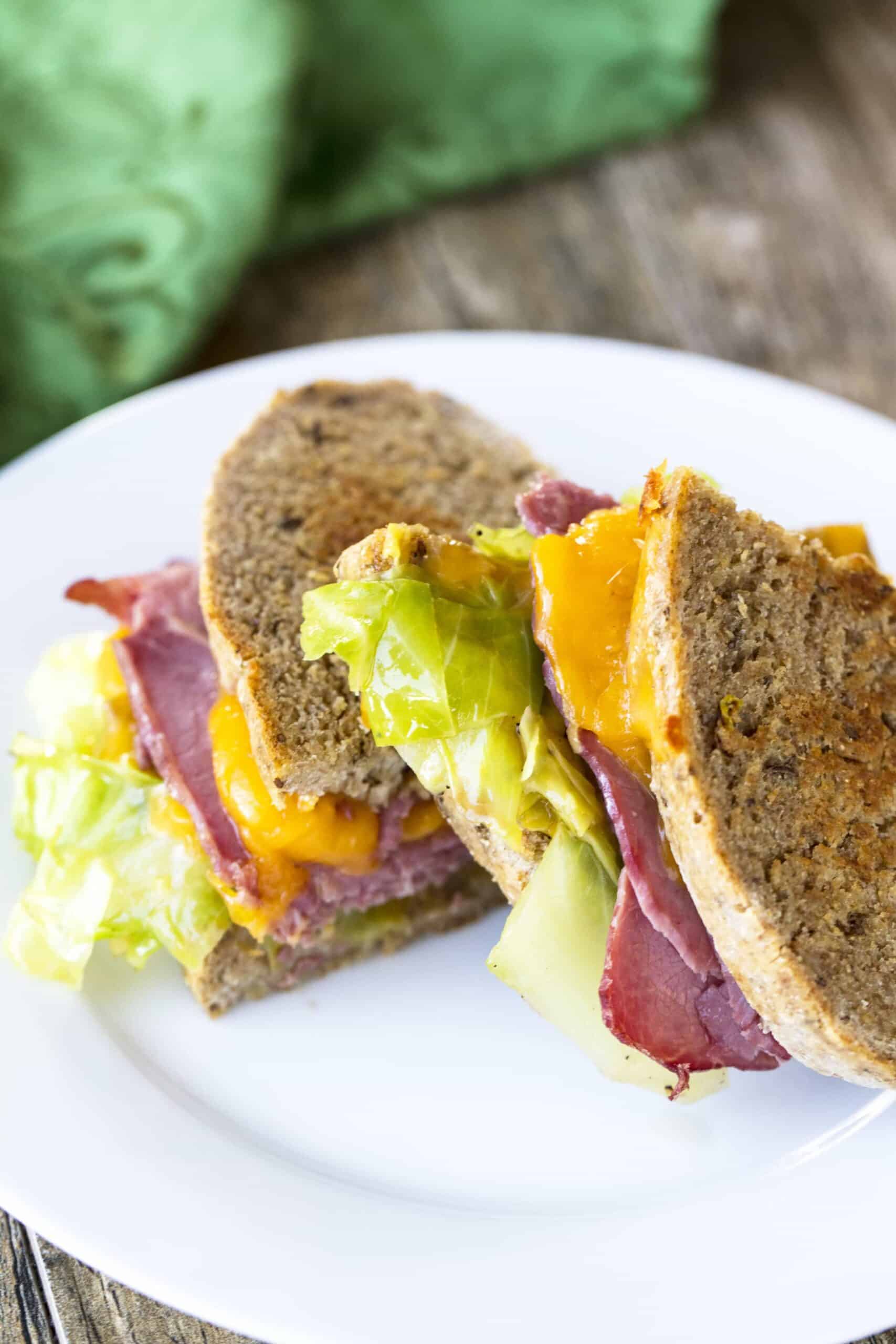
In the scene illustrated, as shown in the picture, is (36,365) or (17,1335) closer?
(17,1335)

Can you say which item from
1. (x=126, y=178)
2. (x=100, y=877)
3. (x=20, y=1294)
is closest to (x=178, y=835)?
(x=100, y=877)

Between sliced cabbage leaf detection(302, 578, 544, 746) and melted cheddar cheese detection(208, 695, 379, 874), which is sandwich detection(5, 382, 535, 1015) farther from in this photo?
sliced cabbage leaf detection(302, 578, 544, 746)

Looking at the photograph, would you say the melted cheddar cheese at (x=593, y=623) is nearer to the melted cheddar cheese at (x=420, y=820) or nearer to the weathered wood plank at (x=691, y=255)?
the melted cheddar cheese at (x=420, y=820)

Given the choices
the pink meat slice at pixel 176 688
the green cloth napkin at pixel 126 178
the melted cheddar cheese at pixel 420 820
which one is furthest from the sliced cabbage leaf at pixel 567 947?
the green cloth napkin at pixel 126 178

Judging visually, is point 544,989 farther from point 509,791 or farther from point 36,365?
point 36,365

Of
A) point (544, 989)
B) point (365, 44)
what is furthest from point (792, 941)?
point (365, 44)
